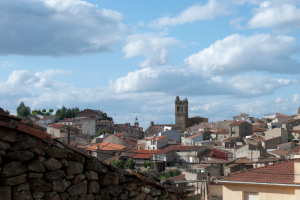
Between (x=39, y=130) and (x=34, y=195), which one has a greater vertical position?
(x=39, y=130)

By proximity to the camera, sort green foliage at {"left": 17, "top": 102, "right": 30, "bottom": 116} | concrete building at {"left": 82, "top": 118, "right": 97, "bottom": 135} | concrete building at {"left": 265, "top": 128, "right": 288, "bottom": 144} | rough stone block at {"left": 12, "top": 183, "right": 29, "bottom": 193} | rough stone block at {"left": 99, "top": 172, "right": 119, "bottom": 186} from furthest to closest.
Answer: green foliage at {"left": 17, "top": 102, "right": 30, "bottom": 116}
concrete building at {"left": 82, "top": 118, "right": 97, "bottom": 135}
concrete building at {"left": 265, "top": 128, "right": 288, "bottom": 144}
rough stone block at {"left": 99, "top": 172, "right": 119, "bottom": 186}
rough stone block at {"left": 12, "top": 183, "right": 29, "bottom": 193}

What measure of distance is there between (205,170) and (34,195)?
34.1 m

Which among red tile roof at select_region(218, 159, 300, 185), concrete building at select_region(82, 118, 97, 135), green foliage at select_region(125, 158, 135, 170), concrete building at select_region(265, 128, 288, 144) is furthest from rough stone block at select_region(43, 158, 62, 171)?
concrete building at select_region(82, 118, 97, 135)

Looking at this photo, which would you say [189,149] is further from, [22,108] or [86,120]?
[22,108]

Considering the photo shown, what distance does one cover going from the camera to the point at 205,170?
37062 mm

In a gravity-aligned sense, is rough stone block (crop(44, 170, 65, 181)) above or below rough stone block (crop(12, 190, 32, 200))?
above

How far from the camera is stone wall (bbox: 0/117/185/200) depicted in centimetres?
409

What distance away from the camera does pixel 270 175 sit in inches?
389

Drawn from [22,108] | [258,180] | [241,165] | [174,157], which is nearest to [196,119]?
[22,108]

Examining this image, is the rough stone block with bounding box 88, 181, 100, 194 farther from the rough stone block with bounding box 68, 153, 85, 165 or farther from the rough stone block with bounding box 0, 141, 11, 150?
the rough stone block with bounding box 0, 141, 11, 150

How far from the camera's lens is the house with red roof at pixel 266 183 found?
9156 millimetres

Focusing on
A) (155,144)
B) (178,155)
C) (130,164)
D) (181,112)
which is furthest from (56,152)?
(181,112)

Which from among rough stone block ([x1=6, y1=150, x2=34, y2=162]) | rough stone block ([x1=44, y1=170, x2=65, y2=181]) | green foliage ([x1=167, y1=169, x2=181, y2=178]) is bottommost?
green foliage ([x1=167, y1=169, x2=181, y2=178])

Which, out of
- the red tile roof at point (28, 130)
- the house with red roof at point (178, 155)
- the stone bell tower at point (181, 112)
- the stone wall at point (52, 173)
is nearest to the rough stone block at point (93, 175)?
the stone wall at point (52, 173)
